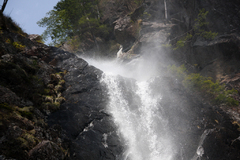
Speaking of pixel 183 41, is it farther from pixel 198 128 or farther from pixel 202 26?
pixel 198 128

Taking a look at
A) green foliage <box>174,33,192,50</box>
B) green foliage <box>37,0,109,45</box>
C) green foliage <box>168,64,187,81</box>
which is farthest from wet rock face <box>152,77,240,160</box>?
green foliage <box>37,0,109,45</box>

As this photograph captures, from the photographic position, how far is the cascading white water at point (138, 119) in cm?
828

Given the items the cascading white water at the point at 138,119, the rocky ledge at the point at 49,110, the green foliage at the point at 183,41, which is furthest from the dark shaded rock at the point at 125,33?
the rocky ledge at the point at 49,110

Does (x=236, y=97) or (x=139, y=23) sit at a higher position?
(x=139, y=23)

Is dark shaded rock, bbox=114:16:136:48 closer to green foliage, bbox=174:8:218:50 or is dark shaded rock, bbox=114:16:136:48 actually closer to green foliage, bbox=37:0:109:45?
green foliage, bbox=37:0:109:45

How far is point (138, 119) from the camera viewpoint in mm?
10000

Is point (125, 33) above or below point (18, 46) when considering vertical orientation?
below

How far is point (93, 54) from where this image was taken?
24062 millimetres

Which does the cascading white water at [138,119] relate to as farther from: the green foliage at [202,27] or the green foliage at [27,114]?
the green foliage at [202,27]

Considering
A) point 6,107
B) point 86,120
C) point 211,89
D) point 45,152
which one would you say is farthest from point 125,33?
point 45,152

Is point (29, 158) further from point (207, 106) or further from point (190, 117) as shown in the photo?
point (207, 106)

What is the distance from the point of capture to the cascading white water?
828cm

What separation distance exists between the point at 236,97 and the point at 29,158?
571 inches

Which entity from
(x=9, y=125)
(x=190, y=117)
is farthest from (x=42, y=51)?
(x=190, y=117)
